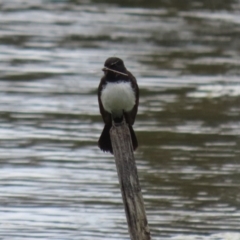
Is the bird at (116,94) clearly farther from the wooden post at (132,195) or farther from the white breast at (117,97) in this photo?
the wooden post at (132,195)

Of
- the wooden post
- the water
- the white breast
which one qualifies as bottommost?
the water

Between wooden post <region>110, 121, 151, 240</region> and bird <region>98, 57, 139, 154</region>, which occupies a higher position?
bird <region>98, 57, 139, 154</region>

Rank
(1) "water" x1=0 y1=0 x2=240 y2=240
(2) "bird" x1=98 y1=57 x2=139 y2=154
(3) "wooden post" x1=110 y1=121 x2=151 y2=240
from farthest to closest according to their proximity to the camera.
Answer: (1) "water" x1=0 y1=0 x2=240 y2=240, (2) "bird" x1=98 y1=57 x2=139 y2=154, (3) "wooden post" x1=110 y1=121 x2=151 y2=240

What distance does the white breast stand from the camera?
791 centimetres

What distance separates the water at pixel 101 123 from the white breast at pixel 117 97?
130cm

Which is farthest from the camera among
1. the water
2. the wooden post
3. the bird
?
the water

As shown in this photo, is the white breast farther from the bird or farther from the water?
the water

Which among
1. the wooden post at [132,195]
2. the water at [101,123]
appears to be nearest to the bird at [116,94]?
the wooden post at [132,195]

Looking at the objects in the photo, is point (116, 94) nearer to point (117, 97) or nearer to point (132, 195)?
point (117, 97)

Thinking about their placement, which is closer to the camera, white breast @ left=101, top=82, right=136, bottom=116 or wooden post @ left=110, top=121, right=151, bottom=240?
wooden post @ left=110, top=121, right=151, bottom=240

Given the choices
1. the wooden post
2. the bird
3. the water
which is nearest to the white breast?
the bird

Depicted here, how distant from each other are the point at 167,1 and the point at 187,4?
0.45 m

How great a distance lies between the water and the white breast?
1297 mm

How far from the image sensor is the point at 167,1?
22.1 meters
